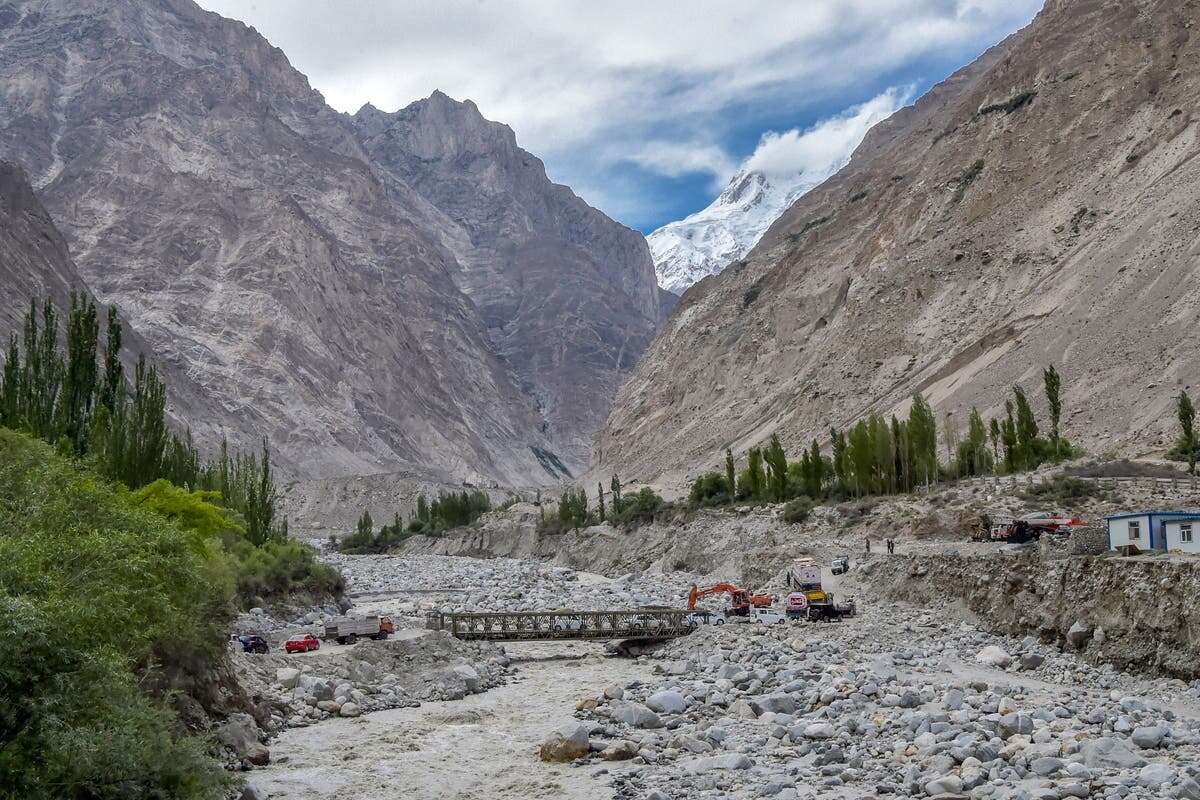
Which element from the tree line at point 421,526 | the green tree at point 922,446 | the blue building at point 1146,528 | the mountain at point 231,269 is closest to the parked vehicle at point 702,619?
the blue building at point 1146,528

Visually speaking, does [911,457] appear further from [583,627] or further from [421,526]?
[421,526]

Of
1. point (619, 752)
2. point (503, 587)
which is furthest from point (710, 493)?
point (619, 752)

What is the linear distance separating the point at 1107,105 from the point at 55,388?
79.8 m

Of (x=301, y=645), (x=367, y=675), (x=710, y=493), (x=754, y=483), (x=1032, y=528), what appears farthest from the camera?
(x=710, y=493)

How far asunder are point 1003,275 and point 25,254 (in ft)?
318

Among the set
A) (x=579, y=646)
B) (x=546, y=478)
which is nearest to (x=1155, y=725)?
(x=579, y=646)

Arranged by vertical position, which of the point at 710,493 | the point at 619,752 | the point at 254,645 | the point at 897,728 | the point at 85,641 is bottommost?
the point at 619,752

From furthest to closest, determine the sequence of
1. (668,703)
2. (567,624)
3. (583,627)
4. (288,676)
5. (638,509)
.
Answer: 1. (638,509)
2. (567,624)
3. (583,627)
4. (288,676)
5. (668,703)

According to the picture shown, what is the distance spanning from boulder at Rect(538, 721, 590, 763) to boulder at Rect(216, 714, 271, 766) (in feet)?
14.2

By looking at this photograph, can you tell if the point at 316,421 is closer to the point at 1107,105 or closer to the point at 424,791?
the point at 1107,105

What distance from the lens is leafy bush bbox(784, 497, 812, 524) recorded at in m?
49.6

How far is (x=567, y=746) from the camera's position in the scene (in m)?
16.6

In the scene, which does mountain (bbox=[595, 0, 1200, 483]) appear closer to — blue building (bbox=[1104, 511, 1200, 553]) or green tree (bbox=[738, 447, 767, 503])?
green tree (bbox=[738, 447, 767, 503])

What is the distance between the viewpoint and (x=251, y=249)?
517 ft
